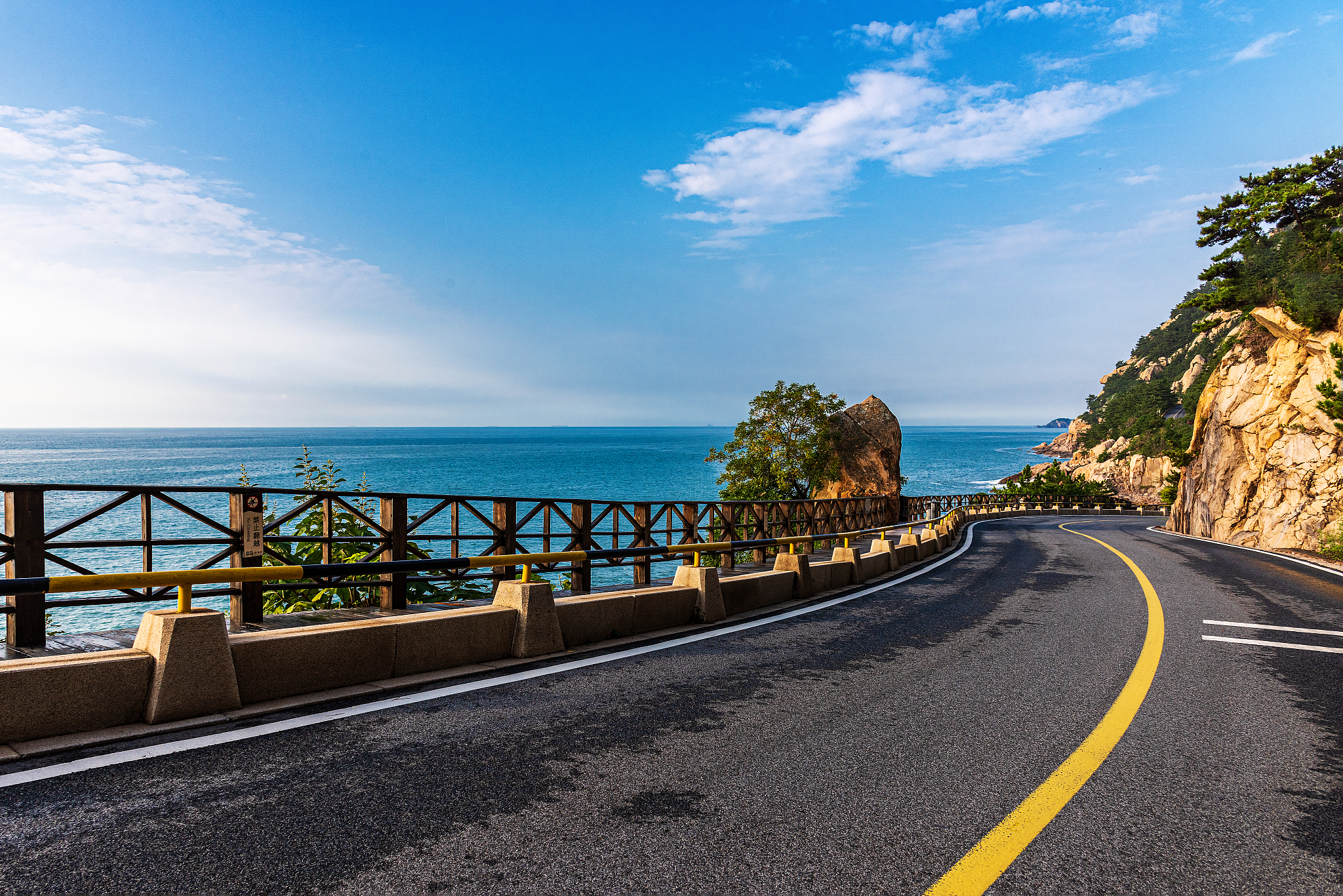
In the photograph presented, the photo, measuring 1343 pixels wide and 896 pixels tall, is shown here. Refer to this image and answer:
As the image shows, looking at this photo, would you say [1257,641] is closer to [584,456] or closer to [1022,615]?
[1022,615]

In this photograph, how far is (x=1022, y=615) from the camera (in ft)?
31.4

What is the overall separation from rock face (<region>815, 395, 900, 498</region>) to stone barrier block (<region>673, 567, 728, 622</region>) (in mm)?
31905

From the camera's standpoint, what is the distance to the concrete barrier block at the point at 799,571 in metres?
10.8

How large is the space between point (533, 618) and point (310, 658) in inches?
76.6

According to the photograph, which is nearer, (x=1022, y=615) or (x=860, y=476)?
(x=1022, y=615)

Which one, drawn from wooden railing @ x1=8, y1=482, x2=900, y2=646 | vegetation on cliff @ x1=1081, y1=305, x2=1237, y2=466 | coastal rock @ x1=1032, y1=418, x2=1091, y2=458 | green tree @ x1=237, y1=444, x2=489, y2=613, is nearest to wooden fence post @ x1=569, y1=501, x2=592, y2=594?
wooden railing @ x1=8, y1=482, x2=900, y2=646

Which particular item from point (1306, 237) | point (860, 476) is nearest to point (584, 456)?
point (860, 476)

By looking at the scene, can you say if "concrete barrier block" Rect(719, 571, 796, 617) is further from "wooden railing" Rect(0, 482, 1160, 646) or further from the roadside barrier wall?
"wooden railing" Rect(0, 482, 1160, 646)

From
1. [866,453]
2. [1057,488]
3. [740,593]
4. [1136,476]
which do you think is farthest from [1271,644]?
[1136,476]

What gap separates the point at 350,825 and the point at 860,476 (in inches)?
1526

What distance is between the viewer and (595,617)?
24.0 feet

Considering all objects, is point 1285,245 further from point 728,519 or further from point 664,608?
point 664,608

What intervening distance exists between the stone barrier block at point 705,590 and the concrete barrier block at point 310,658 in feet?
12.4

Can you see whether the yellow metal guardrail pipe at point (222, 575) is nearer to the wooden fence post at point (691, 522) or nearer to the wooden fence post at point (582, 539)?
the wooden fence post at point (582, 539)
